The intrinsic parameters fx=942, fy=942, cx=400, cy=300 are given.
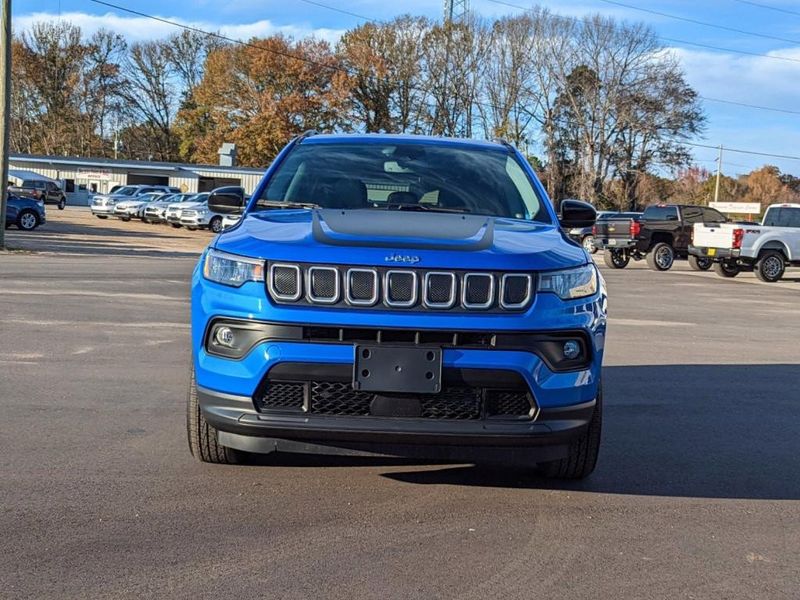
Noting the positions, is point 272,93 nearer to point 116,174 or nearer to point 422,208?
point 116,174

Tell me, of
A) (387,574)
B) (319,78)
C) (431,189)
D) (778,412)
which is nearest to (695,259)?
(778,412)

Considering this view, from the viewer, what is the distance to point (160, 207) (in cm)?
4538

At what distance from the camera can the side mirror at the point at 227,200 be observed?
6.15 metres

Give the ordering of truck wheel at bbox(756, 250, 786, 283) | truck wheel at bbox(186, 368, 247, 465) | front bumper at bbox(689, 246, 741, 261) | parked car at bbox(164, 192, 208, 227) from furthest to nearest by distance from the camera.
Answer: parked car at bbox(164, 192, 208, 227) < truck wheel at bbox(756, 250, 786, 283) < front bumper at bbox(689, 246, 741, 261) < truck wheel at bbox(186, 368, 247, 465)

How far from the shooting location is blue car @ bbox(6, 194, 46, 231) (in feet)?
103

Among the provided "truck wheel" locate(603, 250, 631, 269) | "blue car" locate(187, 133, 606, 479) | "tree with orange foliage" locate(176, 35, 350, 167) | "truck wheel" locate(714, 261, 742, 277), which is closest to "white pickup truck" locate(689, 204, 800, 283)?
"truck wheel" locate(714, 261, 742, 277)

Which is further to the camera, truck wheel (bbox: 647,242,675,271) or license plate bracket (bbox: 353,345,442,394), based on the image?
truck wheel (bbox: 647,242,675,271)

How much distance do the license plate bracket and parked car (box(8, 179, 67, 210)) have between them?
4049 centimetres

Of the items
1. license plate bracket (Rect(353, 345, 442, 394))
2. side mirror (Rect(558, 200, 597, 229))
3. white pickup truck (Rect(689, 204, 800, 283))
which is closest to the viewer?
license plate bracket (Rect(353, 345, 442, 394))

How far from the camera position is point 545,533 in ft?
13.6

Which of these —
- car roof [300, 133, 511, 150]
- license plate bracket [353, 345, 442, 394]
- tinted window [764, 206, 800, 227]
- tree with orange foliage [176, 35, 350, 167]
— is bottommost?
license plate bracket [353, 345, 442, 394]

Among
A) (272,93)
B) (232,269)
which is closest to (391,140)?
(232,269)

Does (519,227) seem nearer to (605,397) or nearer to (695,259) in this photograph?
(605,397)

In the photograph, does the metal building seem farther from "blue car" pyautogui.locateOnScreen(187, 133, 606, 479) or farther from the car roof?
"blue car" pyautogui.locateOnScreen(187, 133, 606, 479)
